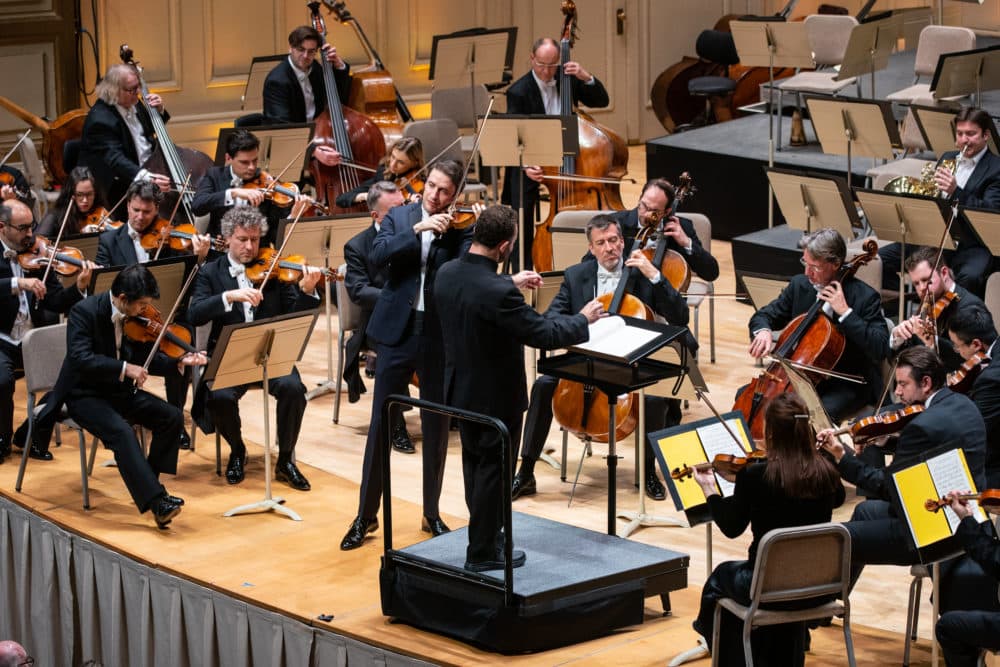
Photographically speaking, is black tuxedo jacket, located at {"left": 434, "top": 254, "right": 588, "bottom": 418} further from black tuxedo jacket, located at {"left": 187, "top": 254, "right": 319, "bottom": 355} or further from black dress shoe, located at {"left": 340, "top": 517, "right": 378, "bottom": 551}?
black tuxedo jacket, located at {"left": 187, "top": 254, "right": 319, "bottom": 355}

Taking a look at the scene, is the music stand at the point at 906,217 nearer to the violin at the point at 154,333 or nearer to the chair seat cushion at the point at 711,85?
the violin at the point at 154,333

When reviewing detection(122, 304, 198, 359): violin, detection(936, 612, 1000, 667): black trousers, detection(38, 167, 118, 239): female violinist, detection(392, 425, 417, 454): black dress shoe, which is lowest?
detection(392, 425, 417, 454): black dress shoe

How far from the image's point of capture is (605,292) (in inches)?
235

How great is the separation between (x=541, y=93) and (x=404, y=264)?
282 centimetres

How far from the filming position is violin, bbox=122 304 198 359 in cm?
589

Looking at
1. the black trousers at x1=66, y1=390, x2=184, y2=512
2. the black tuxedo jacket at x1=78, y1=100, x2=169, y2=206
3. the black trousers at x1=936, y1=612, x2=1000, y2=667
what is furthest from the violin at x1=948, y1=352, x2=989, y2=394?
the black tuxedo jacket at x1=78, y1=100, x2=169, y2=206

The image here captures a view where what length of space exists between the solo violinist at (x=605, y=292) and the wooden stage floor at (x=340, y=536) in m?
0.11

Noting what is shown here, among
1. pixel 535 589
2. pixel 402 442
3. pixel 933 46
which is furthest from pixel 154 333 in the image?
pixel 933 46

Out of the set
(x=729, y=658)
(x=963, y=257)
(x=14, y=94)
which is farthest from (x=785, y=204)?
(x=14, y=94)

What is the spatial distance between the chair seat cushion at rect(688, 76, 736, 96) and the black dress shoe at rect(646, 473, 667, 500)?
5.84 metres

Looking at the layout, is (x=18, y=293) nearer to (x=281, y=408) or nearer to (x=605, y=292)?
(x=281, y=408)

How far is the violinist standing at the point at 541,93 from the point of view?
7.97 meters

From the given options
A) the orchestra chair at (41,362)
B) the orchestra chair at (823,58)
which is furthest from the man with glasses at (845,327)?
the orchestra chair at (823,58)

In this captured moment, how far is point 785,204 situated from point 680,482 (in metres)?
2.80
